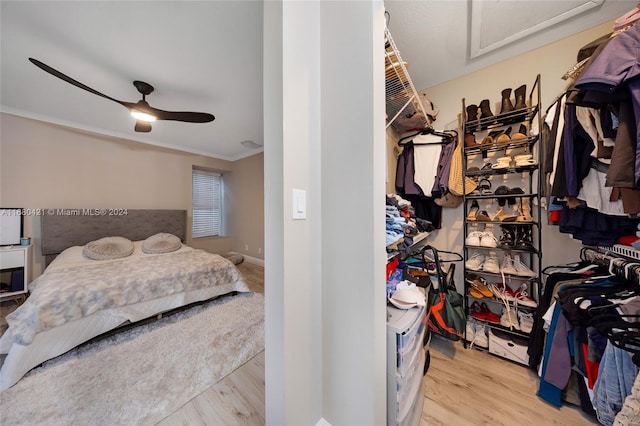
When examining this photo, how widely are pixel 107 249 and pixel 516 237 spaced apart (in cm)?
447

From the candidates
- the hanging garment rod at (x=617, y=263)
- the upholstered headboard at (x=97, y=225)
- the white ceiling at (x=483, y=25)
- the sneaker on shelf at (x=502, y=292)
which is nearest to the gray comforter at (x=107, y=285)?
the upholstered headboard at (x=97, y=225)

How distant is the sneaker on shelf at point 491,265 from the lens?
1674 mm

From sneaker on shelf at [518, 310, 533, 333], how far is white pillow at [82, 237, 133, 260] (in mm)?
4312

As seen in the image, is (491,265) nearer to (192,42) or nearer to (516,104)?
(516,104)

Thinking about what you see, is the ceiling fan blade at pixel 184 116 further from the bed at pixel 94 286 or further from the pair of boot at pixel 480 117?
the pair of boot at pixel 480 117

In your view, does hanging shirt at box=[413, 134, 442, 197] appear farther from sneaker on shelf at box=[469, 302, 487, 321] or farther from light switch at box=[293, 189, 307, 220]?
light switch at box=[293, 189, 307, 220]

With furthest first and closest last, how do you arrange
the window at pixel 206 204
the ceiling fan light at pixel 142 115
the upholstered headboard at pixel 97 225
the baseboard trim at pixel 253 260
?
the window at pixel 206 204 < the baseboard trim at pixel 253 260 < the upholstered headboard at pixel 97 225 < the ceiling fan light at pixel 142 115

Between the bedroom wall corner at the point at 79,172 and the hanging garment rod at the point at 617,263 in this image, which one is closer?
the hanging garment rod at the point at 617,263

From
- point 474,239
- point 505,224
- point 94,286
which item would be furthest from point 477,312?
point 94,286

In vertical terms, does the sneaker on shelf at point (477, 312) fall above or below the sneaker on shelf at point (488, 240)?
below

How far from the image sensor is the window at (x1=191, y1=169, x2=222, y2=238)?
4.53m

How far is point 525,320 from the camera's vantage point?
1602 mm

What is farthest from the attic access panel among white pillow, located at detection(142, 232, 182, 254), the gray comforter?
white pillow, located at detection(142, 232, 182, 254)

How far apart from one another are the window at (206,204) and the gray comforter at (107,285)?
74.8 inches
